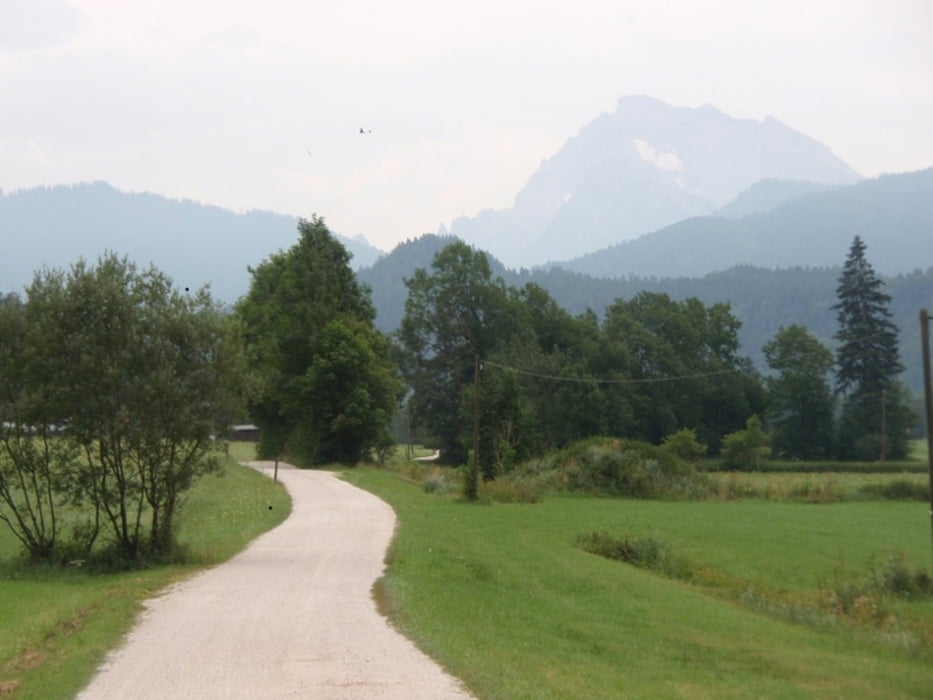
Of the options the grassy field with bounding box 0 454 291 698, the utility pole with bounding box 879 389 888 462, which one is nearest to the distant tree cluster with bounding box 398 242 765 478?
the utility pole with bounding box 879 389 888 462

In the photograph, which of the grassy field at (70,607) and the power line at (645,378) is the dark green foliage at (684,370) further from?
the grassy field at (70,607)

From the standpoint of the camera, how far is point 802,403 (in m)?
100

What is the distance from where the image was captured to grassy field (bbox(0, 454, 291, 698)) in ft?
39.1

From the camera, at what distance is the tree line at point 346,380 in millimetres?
23094

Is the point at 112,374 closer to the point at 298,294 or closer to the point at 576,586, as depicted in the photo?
the point at 576,586

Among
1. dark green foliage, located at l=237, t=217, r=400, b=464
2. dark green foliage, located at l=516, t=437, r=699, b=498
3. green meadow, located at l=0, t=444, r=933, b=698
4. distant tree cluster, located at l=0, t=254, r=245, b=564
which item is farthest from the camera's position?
dark green foliage, located at l=237, t=217, r=400, b=464

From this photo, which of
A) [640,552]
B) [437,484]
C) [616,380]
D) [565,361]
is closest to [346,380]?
[437,484]

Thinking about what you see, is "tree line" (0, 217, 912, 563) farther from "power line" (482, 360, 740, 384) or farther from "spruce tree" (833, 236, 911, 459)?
"power line" (482, 360, 740, 384)

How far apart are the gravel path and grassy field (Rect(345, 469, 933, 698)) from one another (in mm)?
635

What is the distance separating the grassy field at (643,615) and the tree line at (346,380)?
264 inches

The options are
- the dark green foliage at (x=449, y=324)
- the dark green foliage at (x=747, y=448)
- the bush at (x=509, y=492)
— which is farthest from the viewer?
the dark green foliage at (x=449, y=324)

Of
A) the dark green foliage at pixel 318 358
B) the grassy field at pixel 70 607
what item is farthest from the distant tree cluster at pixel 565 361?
the grassy field at pixel 70 607

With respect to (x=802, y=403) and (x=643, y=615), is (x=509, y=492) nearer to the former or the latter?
(x=643, y=615)

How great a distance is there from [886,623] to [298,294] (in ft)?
198
